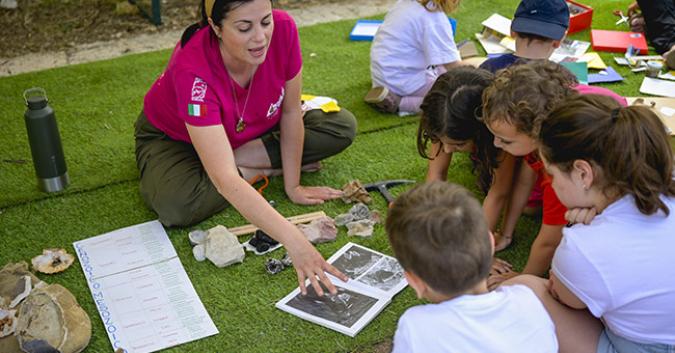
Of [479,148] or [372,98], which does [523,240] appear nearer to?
[479,148]

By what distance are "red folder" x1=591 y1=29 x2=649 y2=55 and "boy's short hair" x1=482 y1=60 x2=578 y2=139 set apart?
2428 mm

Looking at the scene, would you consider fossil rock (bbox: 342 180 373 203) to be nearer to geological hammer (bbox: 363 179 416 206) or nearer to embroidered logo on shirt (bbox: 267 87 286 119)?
geological hammer (bbox: 363 179 416 206)

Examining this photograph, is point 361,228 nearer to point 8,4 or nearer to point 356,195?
point 356,195

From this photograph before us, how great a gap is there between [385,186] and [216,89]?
0.90 metres

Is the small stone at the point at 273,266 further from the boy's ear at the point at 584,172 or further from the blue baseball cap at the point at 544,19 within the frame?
the blue baseball cap at the point at 544,19

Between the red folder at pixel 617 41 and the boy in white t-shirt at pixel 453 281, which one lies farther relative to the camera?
the red folder at pixel 617 41

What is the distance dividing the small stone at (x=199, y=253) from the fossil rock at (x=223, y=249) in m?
0.01

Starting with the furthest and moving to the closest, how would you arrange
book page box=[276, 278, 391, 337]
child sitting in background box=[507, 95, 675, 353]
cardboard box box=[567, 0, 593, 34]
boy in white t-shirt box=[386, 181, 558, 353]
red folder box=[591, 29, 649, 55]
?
1. cardboard box box=[567, 0, 593, 34]
2. red folder box=[591, 29, 649, 55]
3. book page box=[276, 278, 391, 337]
4. child sitting in background box=[507, 95, 675, 353]
5. boy in white t-shirt box=[386, 181, 558, 353]

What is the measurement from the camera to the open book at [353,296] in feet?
7.77

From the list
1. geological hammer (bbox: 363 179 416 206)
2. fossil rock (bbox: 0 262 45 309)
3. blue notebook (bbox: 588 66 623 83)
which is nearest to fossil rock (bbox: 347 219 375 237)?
geological hammer (bbox: 363 179 416 206)

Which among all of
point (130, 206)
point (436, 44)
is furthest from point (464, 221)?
point (436, 44)

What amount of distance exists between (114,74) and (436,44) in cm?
193

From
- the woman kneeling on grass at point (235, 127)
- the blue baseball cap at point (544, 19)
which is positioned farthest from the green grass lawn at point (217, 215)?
the blue baseball cap at point (544, 19)

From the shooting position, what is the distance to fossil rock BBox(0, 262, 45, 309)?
246cm
